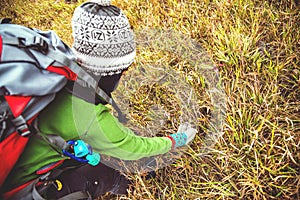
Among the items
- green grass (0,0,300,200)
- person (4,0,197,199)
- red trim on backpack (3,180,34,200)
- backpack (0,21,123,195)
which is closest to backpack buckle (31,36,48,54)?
backpack (0,21,123,195)

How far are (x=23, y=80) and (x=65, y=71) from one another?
0.21 meters

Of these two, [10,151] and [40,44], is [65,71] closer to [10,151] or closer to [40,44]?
[40,44]

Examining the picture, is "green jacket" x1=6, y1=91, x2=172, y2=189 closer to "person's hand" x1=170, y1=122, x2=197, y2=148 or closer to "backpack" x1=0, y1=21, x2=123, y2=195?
"backpack" x1=0, y1=21, x2=123, y2=195

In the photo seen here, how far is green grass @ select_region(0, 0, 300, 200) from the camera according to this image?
1882 millimetres

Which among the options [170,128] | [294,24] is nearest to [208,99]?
[170,128]

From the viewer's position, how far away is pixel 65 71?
4.93 feet

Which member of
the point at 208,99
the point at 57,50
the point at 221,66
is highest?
the point at 57,50

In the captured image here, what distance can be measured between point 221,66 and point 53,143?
130 centimetres

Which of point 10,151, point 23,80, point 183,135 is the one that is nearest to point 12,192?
point 10,151

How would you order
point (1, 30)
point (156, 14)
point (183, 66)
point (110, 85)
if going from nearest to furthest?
point (1, 30) → point (110, 85) → point (183, 66) → point (156, 14)

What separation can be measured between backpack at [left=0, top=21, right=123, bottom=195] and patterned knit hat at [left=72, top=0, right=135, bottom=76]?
0.18 meters

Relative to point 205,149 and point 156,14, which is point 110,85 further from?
point 156,14

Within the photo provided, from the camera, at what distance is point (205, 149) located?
2145mm

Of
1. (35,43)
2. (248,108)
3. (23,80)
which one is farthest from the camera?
(248,108)
